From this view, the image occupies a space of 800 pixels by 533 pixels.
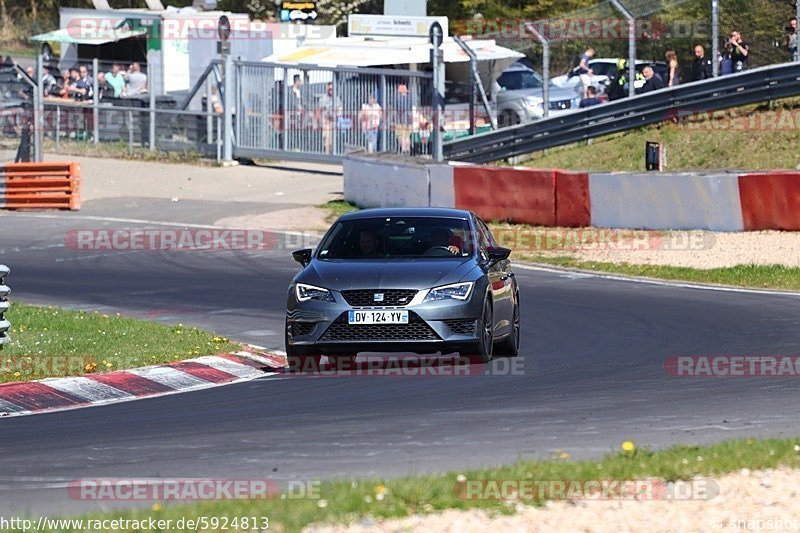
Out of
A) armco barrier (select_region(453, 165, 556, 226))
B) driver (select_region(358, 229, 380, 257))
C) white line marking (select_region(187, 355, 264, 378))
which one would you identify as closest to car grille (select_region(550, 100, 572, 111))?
armco barrier (select_region(453, 165, 556, 226))

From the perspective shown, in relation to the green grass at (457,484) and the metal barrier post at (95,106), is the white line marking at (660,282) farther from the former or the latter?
the metal barrier post at (95,106)

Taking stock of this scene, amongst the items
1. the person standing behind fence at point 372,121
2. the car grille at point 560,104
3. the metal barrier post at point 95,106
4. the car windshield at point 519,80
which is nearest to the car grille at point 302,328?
the person standing behind fence at point 372,121

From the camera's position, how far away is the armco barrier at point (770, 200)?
2178 centimetres

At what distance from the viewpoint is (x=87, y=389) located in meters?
11.8

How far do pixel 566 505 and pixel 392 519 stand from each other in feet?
2.98

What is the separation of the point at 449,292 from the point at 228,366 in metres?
2.34

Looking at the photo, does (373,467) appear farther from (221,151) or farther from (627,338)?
(221,151)

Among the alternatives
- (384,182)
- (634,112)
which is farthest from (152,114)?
(634,112)

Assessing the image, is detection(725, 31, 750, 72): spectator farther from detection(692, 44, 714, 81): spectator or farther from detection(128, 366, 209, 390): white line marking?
detection(128, 366, 209, 390): white line marking

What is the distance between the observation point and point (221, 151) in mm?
35500

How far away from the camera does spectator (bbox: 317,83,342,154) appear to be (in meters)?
33.5

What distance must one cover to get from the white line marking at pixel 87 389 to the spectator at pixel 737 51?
60.9ft

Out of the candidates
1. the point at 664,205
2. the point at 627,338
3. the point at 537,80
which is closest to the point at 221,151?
the point at 537,80

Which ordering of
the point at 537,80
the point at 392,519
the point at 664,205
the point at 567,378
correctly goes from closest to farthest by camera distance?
the point at 392,519, the point at 567,378, the point at 664,205, the point at 537,80
